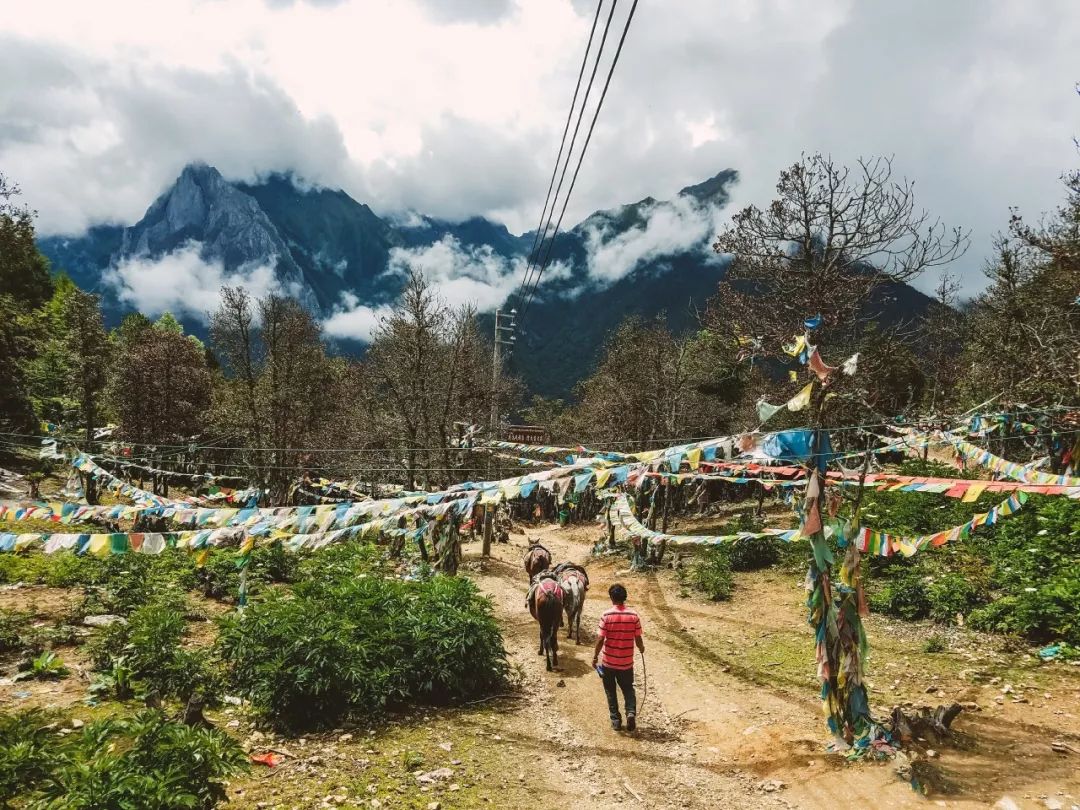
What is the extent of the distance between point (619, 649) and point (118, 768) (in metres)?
5.34

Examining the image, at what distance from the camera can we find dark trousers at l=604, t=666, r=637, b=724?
7508mm

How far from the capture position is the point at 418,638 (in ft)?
26.8

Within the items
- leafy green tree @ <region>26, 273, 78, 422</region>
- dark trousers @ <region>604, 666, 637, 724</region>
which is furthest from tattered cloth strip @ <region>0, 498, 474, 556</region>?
leafy green tree @ <region>26, 273, 78, 422</region>

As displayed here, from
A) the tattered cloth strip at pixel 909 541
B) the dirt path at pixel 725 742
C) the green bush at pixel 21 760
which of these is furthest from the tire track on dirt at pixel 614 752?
the green bush at pixel 21 760

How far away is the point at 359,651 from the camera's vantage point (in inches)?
303

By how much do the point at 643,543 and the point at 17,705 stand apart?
1619 cm

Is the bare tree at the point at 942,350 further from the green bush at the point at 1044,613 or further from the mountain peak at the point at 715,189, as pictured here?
the mountain peak at the point at 715,189

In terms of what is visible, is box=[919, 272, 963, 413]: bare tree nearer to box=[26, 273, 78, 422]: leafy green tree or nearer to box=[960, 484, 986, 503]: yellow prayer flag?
box=[960, 484, 986, 503]: yellow prayer flag

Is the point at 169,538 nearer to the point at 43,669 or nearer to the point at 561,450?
the point at 43,669

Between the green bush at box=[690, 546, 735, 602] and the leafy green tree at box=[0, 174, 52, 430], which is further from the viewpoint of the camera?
the leafy green tree at box=[0, 174, 52, 430]

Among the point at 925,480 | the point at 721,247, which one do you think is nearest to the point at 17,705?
the point at 925,480

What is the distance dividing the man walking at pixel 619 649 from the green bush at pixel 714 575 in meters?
8.27

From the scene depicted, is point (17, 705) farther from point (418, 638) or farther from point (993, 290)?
point (993, 290)

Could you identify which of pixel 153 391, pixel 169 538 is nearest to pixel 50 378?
pixel 153 391
